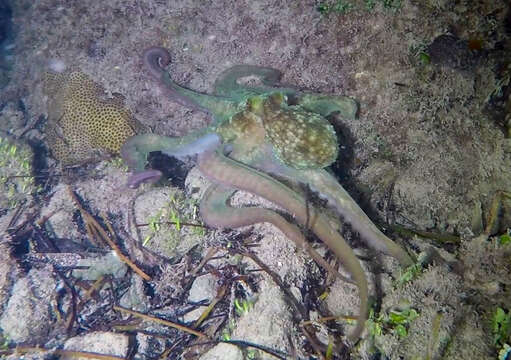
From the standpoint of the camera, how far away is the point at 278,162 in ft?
12.4

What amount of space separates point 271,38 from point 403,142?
2286mm

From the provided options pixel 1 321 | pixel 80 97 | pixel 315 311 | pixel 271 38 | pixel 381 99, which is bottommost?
pixel 1 321

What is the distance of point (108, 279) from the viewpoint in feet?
13.5

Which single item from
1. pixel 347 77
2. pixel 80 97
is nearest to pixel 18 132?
pixel 80 97

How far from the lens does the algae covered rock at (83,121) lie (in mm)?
5516

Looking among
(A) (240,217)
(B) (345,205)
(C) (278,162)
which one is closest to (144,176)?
(A) (240,217)

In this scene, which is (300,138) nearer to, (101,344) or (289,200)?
(289,200)

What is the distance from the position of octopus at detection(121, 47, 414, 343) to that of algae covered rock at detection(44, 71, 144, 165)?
1.42 m

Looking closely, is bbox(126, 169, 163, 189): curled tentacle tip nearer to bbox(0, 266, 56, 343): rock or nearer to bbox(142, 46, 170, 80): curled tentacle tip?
bbox(142, 46, 170, 80): curled tentacle tip

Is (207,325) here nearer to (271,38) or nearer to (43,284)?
(43,284)

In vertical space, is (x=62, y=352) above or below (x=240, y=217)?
below

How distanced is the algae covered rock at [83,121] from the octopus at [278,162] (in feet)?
4.66

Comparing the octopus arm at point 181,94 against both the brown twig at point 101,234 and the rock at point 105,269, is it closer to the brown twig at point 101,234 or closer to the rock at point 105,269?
the brown twig at point 101,234

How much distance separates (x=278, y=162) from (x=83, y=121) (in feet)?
12.8
